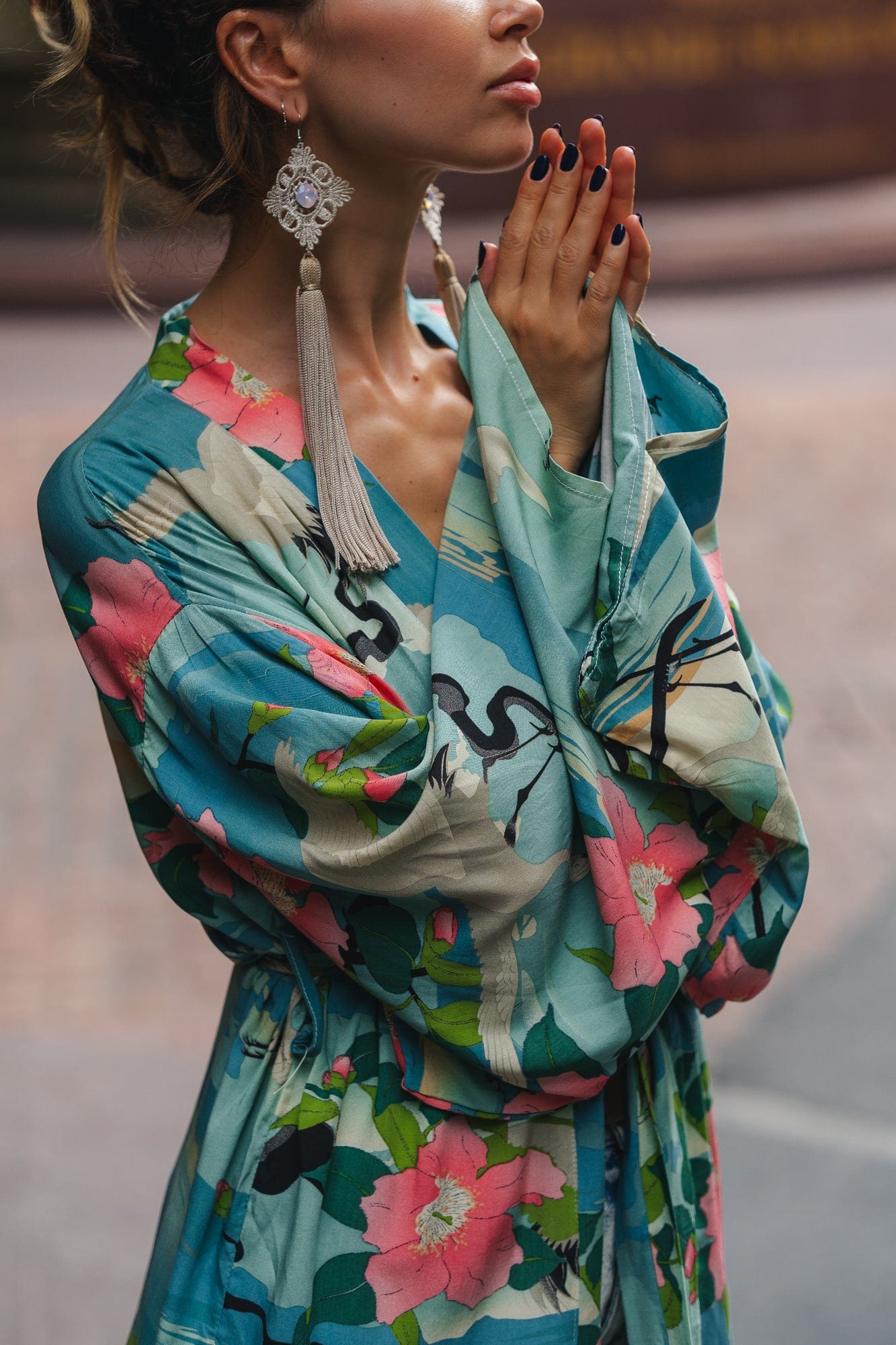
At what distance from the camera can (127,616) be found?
87 centimetres

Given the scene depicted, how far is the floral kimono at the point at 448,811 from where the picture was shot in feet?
2.74

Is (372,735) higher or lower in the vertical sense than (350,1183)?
higher

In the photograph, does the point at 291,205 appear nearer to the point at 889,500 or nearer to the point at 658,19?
the point at 889,500

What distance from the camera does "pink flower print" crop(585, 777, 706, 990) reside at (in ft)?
2.77

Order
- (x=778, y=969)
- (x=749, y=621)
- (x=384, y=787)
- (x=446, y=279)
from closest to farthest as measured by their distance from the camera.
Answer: (x=384, y=787) < (x=446, y=279) < (x=778, y=969) < (x=749, y=621)

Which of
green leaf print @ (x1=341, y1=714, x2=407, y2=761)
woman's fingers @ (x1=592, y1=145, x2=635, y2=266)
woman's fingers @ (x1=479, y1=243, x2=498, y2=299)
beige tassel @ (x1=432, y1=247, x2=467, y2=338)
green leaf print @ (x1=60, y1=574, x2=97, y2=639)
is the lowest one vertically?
green leaf print @ (x1=341, y1=714, x2=407, y2=761)

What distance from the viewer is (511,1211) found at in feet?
2.97

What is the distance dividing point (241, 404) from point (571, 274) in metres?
0.23

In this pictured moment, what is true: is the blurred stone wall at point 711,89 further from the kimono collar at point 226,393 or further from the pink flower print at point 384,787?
the pink flower print at point 384,787

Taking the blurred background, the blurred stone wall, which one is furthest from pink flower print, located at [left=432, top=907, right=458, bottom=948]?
the blurred stone wall

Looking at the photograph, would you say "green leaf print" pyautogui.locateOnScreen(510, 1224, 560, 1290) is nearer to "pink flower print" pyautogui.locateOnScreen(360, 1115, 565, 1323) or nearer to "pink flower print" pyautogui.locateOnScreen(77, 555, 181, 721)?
"pink flower print" pyautogui.locateOnScreen(360, 1115, 565, 1323)

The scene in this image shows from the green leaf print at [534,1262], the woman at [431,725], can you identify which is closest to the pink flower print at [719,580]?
the woman at [431,725]

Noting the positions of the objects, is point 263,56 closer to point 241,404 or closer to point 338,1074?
point 241,404

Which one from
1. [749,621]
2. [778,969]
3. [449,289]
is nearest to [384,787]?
[449,289]
